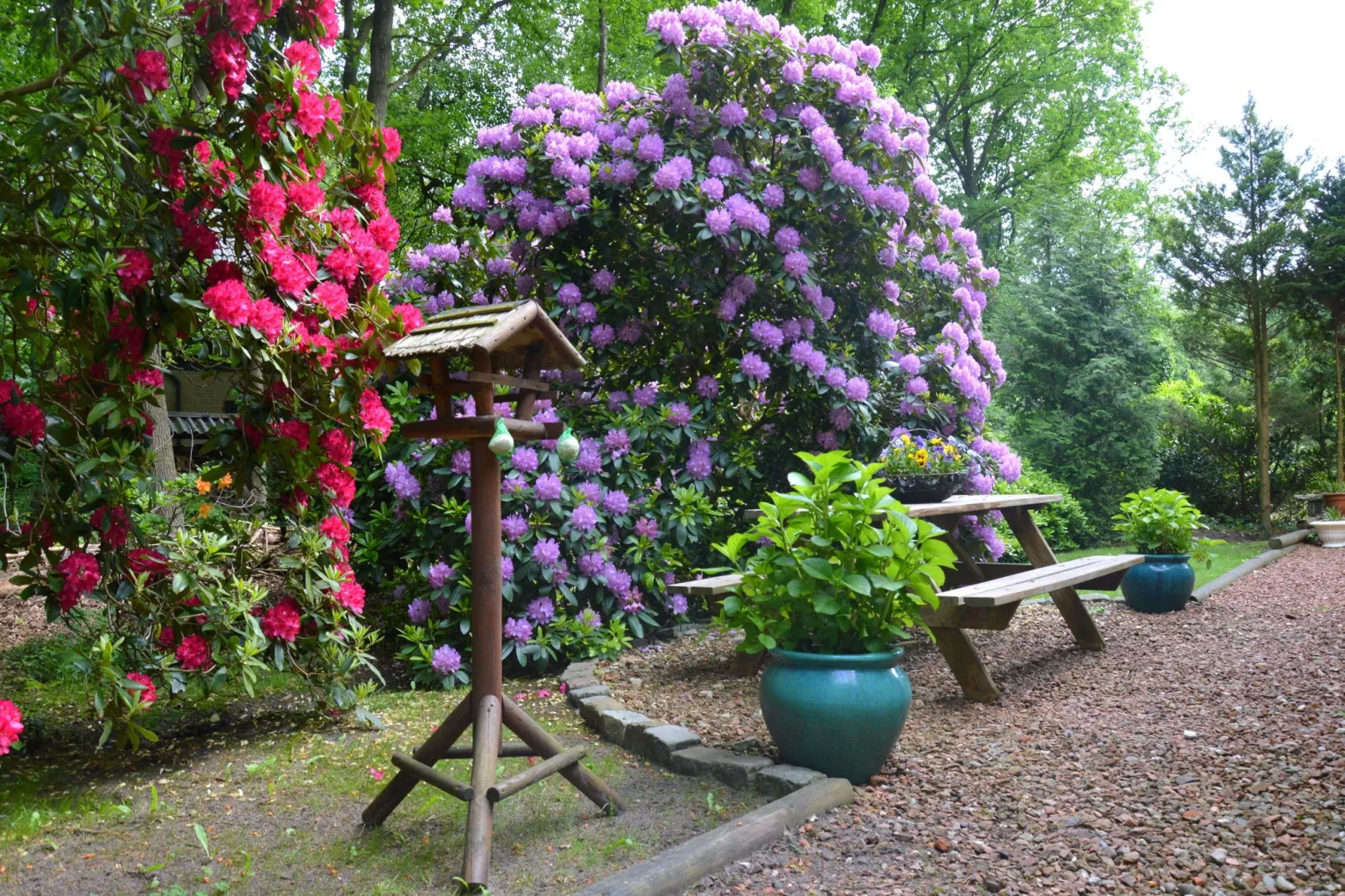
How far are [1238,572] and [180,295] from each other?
821cm

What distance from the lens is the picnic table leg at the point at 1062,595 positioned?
4918 mm

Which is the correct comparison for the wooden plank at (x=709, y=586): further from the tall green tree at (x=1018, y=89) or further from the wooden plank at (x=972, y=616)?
the tall green tree at (x=1018, y=89)

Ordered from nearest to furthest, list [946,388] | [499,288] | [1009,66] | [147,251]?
[147,251] → [499,288] → [946,388] → [1009,66]

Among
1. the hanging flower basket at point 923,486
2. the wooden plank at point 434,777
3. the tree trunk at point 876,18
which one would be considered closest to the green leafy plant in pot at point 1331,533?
the hanging flower basket at point 923,486

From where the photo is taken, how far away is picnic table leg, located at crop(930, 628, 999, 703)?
393cm

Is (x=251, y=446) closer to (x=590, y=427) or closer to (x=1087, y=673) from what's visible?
(x=590, y=427)

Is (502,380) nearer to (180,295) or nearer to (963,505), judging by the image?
(180,295)

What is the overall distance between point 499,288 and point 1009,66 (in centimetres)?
1606

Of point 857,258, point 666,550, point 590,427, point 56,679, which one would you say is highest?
point 857,258

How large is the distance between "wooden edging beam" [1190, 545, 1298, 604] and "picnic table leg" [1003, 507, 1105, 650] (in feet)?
5.48

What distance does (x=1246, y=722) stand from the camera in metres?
3.45

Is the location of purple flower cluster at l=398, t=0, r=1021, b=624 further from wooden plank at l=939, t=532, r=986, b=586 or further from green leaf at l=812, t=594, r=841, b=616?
green leaf at l=812, t=594, r=841, b=616

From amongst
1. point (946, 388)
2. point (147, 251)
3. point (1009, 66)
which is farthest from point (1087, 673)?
point (1009, 66)

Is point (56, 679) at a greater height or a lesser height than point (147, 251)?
lesser
